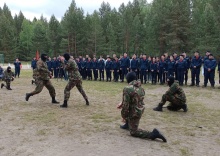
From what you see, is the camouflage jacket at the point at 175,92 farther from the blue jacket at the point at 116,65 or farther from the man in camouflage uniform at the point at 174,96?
the blue jacket at the point at 116,65

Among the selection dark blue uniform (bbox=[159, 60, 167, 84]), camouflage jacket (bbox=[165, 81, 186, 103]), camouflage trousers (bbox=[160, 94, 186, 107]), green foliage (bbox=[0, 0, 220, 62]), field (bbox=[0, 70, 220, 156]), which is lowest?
field (bbox=[0, 70, 220, 156])

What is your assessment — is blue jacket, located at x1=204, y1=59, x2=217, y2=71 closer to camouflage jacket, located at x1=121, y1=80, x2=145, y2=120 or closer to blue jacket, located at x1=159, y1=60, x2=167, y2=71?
blue jacket, located at x1=159, y1=60, x2=167, y2=71

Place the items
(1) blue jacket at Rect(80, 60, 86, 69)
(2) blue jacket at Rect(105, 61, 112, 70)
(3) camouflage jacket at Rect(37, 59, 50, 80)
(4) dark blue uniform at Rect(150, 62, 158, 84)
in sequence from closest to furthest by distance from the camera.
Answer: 1. (3) camouflage jacket at Rect(37, 59, 50, 80)
2. (4) dark blue uniform at Rect(150, 62, 158, 84)
3. (2) blue jacket at Rect(105, 61, 112, 70)
4. (1) blue jacket at Rect(80, 60, 86, 69)

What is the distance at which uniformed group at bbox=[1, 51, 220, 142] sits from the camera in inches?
270

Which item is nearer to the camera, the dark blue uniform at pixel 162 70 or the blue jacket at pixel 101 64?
the dark blue uniform at pixel 162 70

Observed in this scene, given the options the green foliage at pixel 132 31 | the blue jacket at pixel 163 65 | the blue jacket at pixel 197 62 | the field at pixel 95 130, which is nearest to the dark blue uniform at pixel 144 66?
the blue jacket at pixel 163 65

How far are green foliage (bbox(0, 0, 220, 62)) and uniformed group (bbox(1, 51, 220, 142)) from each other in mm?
23375

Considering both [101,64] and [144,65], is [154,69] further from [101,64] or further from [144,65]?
[101,64]

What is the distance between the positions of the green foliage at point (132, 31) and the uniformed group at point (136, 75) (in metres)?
23.4

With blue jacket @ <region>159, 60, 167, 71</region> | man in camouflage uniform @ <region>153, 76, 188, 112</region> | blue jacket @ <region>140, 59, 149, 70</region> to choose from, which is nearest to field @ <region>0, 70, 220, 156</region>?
man in camouflage uniform @ <region>153, 76, 188, 112</region>

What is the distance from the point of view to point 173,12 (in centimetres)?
4416

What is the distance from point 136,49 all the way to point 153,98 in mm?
40147

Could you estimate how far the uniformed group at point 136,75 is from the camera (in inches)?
270

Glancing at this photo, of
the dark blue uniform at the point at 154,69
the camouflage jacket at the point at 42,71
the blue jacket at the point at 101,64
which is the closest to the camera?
the camouflage jacket at the point at 42,71
